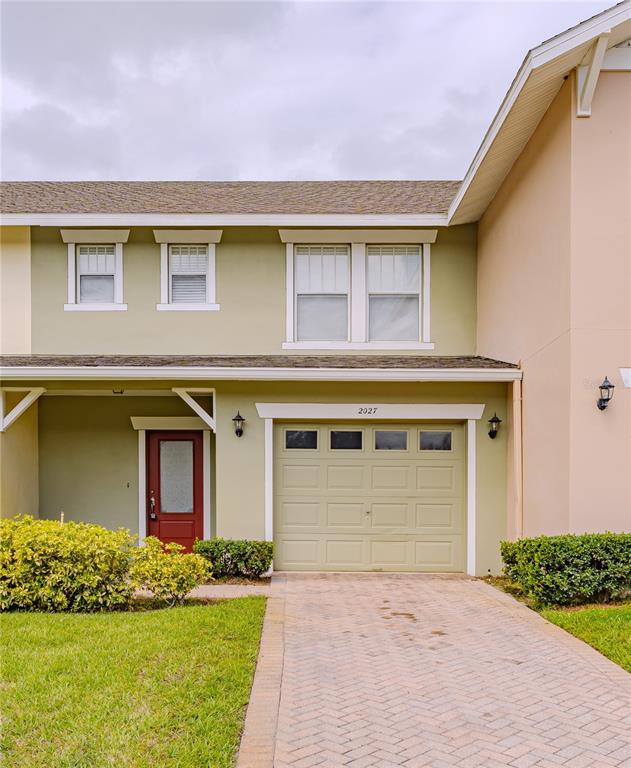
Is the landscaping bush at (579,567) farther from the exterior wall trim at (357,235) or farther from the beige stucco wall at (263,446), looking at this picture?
the exterior wall trim at (357,235)

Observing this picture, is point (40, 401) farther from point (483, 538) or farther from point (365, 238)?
point (483, 538)

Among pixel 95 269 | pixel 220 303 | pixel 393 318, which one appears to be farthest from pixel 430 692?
pixel 95 269

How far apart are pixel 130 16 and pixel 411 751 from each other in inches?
574

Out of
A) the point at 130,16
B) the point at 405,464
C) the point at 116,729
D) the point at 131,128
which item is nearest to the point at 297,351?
the point at 405,464

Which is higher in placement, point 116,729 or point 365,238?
point 365,238

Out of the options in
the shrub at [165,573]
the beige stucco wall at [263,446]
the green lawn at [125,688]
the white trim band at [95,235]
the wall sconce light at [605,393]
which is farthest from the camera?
the white trim band at [95,235]

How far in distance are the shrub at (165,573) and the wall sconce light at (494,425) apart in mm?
4811

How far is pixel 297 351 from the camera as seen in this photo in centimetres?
1113

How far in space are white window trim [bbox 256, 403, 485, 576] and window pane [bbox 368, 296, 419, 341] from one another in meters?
1.73

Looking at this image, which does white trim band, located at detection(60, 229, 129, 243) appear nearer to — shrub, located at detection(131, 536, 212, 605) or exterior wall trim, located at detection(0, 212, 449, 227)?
exterior wall trim, located at detection(0, 212, 449, 227)

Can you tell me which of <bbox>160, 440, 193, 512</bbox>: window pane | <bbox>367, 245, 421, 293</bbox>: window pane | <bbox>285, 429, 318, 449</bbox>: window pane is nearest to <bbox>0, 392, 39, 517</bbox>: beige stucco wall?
<bbox>160, 440, 193, 512</bbox>: window pane

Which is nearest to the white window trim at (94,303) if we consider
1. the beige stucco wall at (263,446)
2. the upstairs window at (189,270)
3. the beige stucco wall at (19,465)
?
the upstairs window at (189,270)

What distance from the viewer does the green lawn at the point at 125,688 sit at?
3.92 meters

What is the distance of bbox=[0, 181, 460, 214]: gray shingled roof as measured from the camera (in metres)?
11.1
